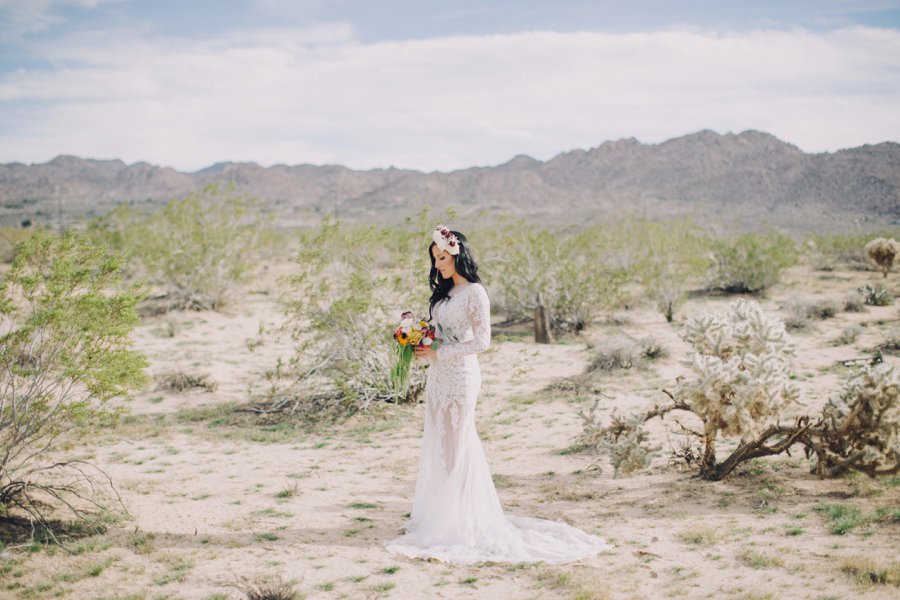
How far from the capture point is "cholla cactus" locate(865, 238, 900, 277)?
20891mm

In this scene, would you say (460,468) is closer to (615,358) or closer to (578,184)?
(615,358)

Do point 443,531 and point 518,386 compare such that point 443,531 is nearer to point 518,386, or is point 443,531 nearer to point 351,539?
point 351,539

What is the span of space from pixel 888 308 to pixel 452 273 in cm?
1510

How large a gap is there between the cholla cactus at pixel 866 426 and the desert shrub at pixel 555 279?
837 cm

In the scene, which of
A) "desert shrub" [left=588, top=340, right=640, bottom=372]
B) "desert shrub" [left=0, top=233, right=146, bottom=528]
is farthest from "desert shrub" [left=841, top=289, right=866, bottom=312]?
"desert shrub" [left=0, top=233, right=146, bottom=528]

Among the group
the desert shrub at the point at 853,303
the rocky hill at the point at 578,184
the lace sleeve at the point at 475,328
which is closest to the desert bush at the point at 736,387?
the lace sleeve at the point at 475,328

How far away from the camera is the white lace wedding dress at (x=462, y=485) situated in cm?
480

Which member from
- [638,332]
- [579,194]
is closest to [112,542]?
[638,332]

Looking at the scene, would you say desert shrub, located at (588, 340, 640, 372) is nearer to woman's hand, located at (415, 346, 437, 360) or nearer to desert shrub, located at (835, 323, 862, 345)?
desert shrub, located at (835, 323, 862, 345)

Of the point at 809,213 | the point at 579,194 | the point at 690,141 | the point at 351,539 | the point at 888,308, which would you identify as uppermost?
the point at 690,141

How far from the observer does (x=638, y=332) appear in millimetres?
14664

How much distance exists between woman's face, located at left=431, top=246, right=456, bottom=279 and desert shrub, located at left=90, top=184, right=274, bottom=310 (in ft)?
Answer: 44.3

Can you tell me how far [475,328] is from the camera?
490cm

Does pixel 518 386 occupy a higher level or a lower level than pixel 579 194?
lower
